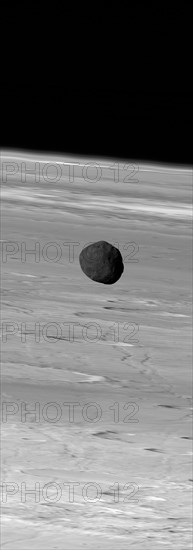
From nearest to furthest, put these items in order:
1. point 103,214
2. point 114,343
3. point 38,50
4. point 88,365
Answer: point 88,365 < point 114,343 < point 103,214 < point 38,50

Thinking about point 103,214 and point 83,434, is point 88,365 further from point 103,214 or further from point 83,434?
point 103,214

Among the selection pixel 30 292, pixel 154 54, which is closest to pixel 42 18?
pixel 154 54

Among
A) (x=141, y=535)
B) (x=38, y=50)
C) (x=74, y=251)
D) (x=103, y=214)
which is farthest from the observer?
(x=38, y=50)

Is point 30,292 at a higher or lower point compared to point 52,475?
higher

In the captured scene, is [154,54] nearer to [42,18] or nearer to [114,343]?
[42,18]

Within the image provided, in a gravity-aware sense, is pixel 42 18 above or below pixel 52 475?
above

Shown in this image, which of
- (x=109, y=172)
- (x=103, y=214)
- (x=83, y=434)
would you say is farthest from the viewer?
(x=109, y=172)

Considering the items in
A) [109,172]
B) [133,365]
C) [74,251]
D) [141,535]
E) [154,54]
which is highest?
[154,54]

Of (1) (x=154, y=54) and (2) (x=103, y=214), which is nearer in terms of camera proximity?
(2) (x=103, y=214)

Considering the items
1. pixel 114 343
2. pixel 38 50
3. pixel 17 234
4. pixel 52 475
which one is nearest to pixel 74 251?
pixel 17 234
